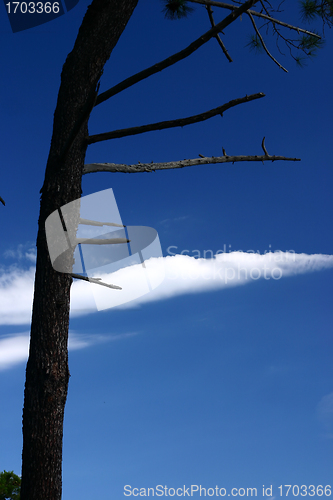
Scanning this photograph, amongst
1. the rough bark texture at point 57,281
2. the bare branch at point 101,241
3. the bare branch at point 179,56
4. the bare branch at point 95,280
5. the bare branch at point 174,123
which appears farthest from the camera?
the bare branch at point 101,241

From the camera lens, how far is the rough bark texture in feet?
9.29

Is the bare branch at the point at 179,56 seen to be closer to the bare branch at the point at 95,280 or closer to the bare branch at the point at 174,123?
the bare branch at the point at 174,123

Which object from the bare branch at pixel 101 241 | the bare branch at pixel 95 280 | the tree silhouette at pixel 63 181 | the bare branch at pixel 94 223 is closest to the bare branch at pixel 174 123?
the tree silhouette at pixel 63 181

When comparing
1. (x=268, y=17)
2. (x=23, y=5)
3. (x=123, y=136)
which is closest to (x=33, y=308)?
(x=123, y=136)

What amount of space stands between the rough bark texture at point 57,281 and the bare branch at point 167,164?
0.18m

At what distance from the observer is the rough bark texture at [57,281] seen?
2.83m

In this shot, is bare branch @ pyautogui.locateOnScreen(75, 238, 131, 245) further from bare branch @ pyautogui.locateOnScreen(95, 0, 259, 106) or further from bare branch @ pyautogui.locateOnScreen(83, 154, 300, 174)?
bare branch @ pyautogui.locateOnScreen(95, 0, 259, 106)

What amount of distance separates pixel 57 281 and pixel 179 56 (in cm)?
188

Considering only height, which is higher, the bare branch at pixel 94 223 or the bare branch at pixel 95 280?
the bare branch at pixel 94 223

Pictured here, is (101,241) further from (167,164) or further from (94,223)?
(167,164)

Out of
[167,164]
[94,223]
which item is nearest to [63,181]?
[94,223]

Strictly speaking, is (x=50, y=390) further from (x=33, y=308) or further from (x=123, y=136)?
(x=123, y=136)

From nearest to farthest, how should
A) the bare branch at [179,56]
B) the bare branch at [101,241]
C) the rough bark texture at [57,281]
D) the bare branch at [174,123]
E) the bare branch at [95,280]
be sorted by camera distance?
the bare branch at [179,56] < the rough bark texture at [57,281] < the bare branch at [174,123] < the bare branch at [95,280] < the bare branch at [101,241]

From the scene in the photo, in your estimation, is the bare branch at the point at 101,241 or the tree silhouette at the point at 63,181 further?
the bare branch at the point at 101,241
